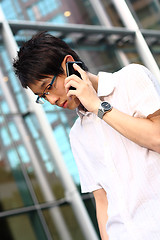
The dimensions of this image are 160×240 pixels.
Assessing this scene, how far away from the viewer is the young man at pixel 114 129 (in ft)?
5.66

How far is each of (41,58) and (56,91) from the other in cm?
18

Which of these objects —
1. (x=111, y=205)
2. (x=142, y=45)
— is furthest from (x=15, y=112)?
(x=111, y=205)

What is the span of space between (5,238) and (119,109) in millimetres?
3795

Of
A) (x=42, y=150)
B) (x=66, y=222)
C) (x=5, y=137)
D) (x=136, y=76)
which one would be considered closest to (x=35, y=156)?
(x=42, y=150)

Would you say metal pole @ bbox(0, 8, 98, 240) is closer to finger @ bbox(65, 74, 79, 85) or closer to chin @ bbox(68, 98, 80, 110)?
chin @ bbox(68, 98, 80, 110)

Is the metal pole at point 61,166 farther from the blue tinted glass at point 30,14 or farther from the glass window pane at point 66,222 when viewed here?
the blue tinted glass at point 30,14

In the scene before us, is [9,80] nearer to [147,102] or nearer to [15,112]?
[15,112]

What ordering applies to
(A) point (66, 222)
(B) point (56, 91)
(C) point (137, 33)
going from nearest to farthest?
1. (B) point (56, 91)
2. (A) point (66, 222)
3. (C) point (137, 33)

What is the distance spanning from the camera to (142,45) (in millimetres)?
8672

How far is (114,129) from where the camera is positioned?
1.88 m

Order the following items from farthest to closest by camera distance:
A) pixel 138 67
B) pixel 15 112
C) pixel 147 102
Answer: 1. pixel 15 112
2. pixel 138 67
3. pixel 147 102

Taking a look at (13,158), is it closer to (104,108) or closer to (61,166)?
(61,166)

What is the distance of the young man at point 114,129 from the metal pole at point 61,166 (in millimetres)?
3977

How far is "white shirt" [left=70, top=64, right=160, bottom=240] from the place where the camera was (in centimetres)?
176
